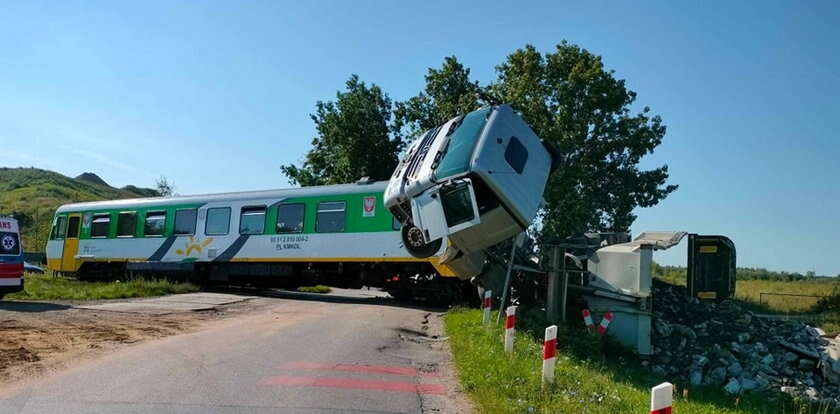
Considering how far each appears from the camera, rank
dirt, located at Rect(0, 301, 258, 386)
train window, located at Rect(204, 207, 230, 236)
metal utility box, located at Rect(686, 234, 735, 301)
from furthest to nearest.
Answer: train window, located at Rect(204, 207, 230, 236) < metal utility box, located at Rect(686, 234, 735, 301) < dirt, located at Rect(0, 301, 258, 386)

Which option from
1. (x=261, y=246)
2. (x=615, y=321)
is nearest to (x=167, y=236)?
(x=261, y=246)

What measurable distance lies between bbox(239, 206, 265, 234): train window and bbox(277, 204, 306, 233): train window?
68 centimetres

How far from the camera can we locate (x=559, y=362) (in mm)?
9703

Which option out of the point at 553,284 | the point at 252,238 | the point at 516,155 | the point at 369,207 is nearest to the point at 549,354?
the point at 516,155

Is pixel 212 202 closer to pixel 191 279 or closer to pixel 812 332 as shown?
pixel 191 279

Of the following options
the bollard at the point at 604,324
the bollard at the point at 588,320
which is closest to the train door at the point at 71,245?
the bollard at the point at 588,320

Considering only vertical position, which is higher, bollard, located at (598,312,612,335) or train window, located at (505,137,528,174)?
train window, located at (505,137,528,174)

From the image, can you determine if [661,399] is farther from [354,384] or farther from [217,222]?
[217,222]

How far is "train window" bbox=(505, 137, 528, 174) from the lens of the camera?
1201cm

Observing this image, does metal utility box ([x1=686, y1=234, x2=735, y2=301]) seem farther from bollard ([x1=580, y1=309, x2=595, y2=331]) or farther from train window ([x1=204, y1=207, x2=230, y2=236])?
train window ([x1=204, y1=207, x2=230, y2=236])

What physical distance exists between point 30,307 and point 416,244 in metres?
8.72

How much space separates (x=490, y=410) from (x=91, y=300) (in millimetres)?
13948

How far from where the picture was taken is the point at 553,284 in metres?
14.1

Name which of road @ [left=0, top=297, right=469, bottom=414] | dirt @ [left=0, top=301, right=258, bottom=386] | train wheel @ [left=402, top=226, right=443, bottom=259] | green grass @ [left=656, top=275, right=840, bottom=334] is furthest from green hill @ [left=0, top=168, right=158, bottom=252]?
green grass @ [left=656, top=275, right=840, bottom=334]
